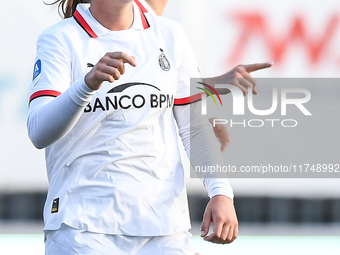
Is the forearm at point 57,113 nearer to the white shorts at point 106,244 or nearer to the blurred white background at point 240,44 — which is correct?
the white shorts at point 106,244

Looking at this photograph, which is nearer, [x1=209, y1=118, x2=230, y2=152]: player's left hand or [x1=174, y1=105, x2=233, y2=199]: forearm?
[x1=174, y1=105, x2=233, y2=199]: forearm

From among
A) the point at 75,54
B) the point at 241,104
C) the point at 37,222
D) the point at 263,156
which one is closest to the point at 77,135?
the point at 75,54

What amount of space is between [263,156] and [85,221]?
2.26 meters

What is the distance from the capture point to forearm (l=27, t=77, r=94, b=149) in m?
1.21

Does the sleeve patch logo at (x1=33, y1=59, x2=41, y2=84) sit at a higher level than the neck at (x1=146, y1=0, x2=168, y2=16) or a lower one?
lower

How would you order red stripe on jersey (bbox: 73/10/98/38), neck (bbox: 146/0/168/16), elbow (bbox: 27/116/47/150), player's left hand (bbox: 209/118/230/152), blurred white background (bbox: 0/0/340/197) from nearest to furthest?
elbow (bbox: 27/116/47/150) < red stripe on jersey (bbox: 73/10/98/38) < player's left hand (bbox: 209/118/230/152) < neck (bbox: 146/0/168/16) < blurred white background (bbox: 0/0/340/197)

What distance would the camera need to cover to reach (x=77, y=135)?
137 centimetres

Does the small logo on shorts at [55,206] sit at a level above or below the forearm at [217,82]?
below

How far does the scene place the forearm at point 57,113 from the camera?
1.21 m

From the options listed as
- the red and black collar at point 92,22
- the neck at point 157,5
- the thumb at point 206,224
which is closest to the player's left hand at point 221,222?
the thumb at point 206,224

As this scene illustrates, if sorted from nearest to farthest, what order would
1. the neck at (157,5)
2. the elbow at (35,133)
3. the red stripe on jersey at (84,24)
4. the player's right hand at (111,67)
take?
1. the player's right hand at (111,67)
2. the elbow at (35,133)
3. the red stripe on jersey at (84,24)
4. the neck at (157,5)

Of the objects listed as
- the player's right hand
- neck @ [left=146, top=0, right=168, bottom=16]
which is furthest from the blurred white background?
the player's right hand

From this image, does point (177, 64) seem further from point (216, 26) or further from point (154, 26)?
point (216, 26)

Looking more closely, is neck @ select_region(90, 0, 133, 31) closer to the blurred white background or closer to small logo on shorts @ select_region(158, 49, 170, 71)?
small logo on shorts @ select_region(158, 49, 170, 71)
